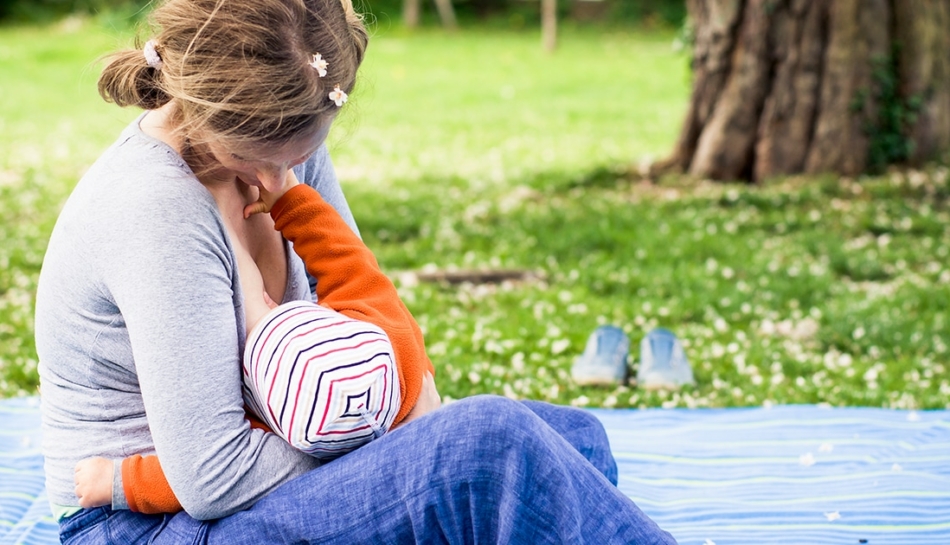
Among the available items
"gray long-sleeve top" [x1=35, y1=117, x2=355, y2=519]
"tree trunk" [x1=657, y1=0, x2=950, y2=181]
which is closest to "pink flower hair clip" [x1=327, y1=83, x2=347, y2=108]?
"gray long-sleeve top" [x1=35, y1=117, x2=355, y2=519]

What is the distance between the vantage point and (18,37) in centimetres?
1888

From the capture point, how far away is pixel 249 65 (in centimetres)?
184

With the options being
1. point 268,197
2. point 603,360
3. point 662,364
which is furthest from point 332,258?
point 662,364

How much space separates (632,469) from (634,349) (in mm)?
1388

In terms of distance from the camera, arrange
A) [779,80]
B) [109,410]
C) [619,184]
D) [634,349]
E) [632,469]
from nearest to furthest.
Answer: [109,410] → [632,469] → [634,349] → [779,80] → [619,184]

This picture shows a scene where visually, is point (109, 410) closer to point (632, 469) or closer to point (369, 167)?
point (632, 469)

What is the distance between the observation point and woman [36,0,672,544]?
1863 mm

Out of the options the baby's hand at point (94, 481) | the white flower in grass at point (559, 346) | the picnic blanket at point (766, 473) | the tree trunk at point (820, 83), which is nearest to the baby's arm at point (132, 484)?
the baby's hand at point (94, 481)

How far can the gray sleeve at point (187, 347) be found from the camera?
1.86m

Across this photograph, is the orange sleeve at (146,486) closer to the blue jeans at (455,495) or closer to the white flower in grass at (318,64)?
the blue jeans at (455,495)

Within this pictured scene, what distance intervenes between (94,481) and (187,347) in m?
0.39

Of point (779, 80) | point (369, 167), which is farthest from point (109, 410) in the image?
point (369, 167)

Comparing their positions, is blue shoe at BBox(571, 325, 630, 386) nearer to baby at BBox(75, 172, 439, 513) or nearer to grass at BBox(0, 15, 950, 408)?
grass at BBox(0, 15, 950, 408)

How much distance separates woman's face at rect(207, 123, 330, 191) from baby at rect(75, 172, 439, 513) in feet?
0.53
